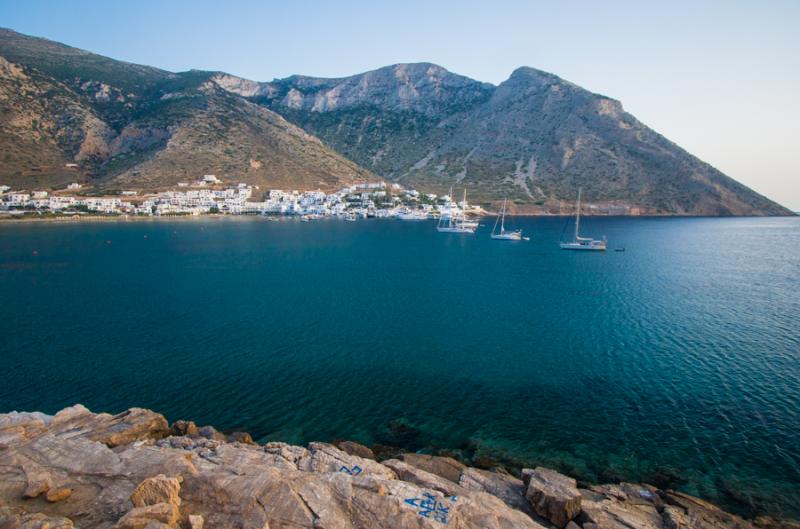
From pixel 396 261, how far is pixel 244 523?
55904 millimetres

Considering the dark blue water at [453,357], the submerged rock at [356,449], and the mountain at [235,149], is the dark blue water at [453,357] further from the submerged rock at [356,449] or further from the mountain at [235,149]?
the mountain at [235,149]

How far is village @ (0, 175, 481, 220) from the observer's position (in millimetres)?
121369

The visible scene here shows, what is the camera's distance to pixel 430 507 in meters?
12.1

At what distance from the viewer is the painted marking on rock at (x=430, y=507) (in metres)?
11.7

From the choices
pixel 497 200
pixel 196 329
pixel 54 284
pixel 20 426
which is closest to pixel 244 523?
pixel 20 426

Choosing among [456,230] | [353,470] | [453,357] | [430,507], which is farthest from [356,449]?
[456,230]

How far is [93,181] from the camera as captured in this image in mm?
141375

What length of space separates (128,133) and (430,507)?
602 ft

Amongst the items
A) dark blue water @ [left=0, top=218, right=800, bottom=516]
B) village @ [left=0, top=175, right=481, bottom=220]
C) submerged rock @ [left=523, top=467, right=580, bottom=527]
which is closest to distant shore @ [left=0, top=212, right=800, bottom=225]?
village @ [left=0, top=175, right=481, bottom=220]

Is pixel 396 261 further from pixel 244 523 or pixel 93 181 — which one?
pixel 93 181

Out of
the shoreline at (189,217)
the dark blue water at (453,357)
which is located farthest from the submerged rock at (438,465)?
the shoreline at (189,217)

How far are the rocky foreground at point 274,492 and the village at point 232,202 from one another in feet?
359

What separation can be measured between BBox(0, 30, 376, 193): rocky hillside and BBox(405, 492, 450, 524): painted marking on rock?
151 metres

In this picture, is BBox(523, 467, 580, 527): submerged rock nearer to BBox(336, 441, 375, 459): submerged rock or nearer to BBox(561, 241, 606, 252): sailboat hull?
BBox(336, 441, 375, 459): submerged rock
